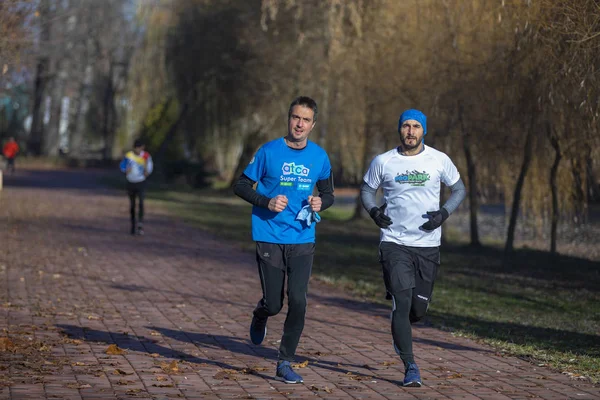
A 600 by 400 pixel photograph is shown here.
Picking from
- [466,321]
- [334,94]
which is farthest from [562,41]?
[334,94]

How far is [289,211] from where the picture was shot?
7168 mm

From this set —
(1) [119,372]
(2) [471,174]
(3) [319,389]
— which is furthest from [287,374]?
(2) [471,174]

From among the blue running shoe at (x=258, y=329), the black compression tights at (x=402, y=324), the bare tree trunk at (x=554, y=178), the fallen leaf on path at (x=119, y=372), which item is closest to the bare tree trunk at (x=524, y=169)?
the bare tree trunk at (x=554, y=178)

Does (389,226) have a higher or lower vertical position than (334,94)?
lower

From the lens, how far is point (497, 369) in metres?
8.11

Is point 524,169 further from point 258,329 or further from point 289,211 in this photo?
point 289,211

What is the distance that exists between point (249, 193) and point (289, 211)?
303 millimetres

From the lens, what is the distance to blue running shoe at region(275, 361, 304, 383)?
7.09 metres

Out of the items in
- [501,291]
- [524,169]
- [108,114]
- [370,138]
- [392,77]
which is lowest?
[501,291]

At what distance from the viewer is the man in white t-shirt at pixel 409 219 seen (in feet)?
23.4

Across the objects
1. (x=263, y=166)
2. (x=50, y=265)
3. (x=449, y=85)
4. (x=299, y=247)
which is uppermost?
(x=449, y=85)

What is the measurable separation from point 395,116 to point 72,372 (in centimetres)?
1584

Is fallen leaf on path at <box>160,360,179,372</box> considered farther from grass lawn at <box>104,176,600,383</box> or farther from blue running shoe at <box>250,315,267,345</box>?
grass lawn at <box>104,176,600,383</box>

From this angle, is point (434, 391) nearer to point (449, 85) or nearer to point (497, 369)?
point (497, 369)
